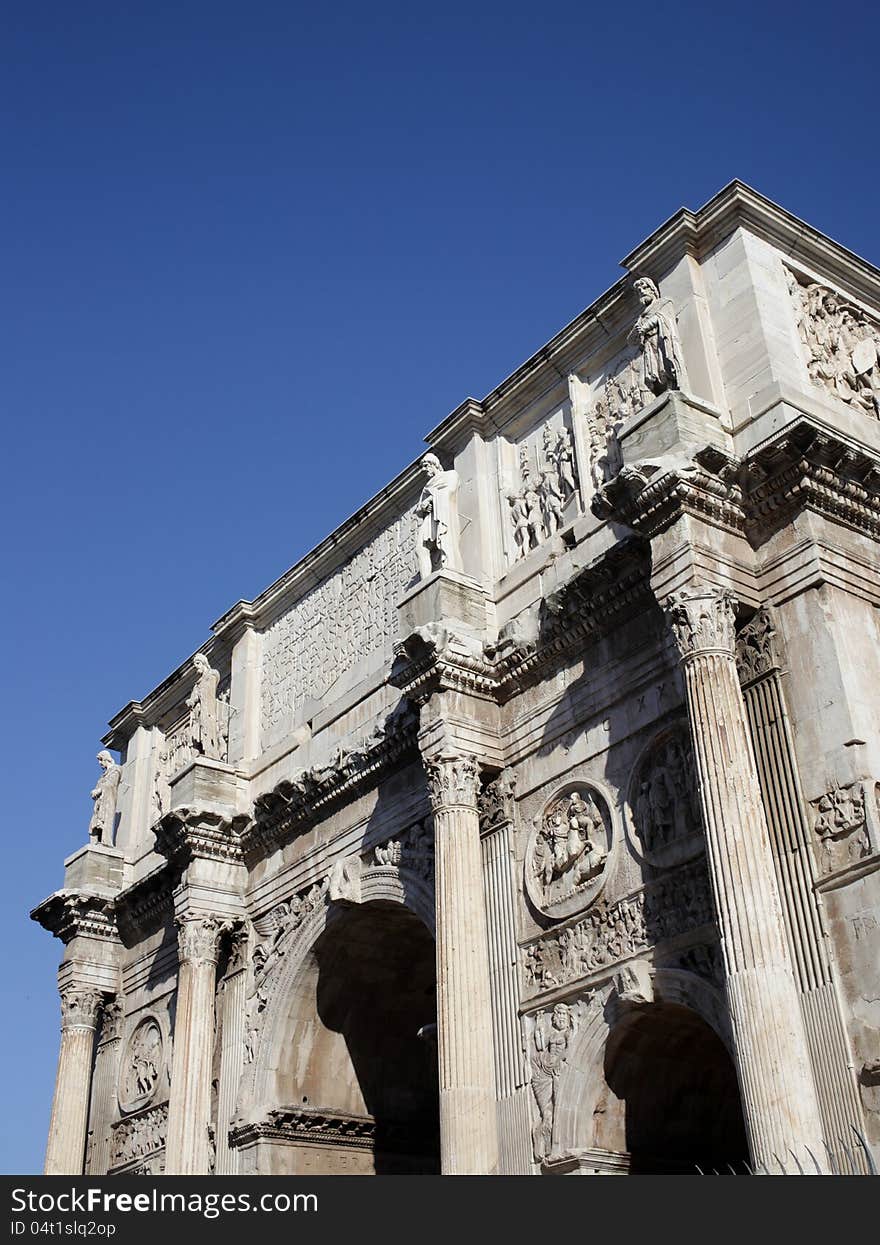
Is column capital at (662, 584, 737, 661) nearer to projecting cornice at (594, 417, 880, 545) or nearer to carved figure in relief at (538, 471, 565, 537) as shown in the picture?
projecting cornice at (594, 417, 880, 545)

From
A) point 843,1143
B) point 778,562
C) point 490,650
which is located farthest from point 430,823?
point 843,1143

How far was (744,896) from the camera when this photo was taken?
1152 centimetres

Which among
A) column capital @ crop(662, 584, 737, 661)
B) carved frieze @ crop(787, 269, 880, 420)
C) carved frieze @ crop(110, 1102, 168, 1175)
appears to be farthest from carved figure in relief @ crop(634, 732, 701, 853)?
carved frieze @ crop(110, 1102, 168, 1175)

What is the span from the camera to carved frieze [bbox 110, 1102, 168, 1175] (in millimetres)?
20578

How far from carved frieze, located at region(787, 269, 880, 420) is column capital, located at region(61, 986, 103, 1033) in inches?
584

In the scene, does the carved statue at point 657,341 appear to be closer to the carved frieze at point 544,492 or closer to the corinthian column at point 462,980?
the carved frieze at point 544,492

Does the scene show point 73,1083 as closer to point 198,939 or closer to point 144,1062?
point 144,1062

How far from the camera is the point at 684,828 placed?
44.7 feet

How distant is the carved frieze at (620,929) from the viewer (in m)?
13.3

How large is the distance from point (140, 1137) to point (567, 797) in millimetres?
10098

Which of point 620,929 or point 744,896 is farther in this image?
point 620,929

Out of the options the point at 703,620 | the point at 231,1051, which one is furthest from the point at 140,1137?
the point at 703,620

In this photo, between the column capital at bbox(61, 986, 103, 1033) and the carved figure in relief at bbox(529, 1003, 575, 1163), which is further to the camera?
the column capital at bbox(61, 986, 103, 1033)
